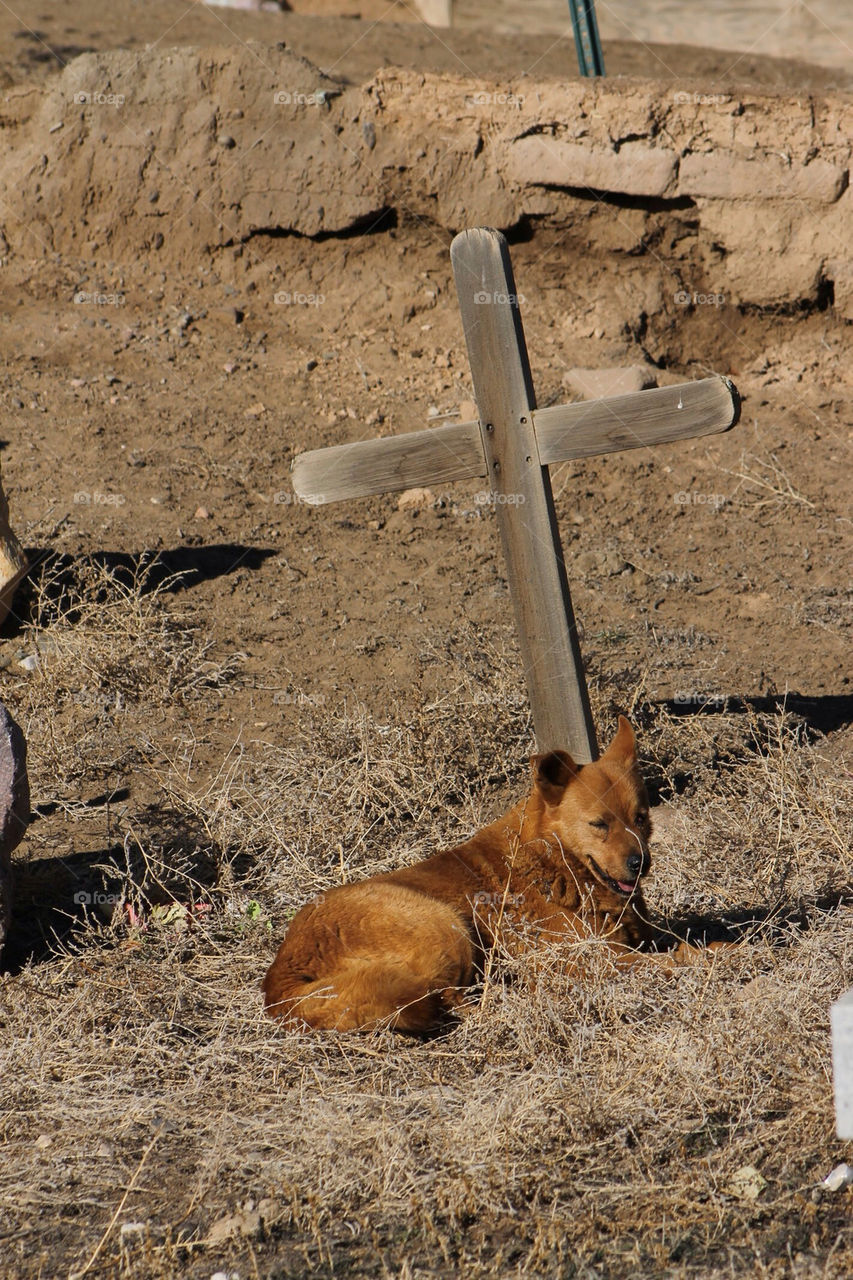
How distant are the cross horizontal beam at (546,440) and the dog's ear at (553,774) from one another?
48.0 inches

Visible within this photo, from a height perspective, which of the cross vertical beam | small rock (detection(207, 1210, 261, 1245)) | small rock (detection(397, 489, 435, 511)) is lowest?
small rock (detection(207, 1210, 261, 1245))

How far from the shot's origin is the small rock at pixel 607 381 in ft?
30.3

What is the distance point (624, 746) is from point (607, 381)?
5350mm

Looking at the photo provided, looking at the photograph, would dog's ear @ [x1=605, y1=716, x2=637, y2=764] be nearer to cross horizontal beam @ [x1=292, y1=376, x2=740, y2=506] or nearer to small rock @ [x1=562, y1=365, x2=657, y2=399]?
cross horizontal beam @ [x1=292, y1=376, x2=740, y2=506]

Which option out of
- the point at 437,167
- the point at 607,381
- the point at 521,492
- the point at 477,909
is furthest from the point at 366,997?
the point at 437,167

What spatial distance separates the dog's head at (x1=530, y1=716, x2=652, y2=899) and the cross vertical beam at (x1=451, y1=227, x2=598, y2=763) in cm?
67

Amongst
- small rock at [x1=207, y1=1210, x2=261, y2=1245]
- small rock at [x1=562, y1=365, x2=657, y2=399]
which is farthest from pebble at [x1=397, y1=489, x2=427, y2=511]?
small rock at [x1=207, y1=1210, x2=261, y2=1245]

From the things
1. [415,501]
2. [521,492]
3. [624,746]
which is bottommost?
[415,501]

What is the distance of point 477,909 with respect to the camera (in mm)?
4258

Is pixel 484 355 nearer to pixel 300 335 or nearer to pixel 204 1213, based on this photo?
pixel 204 1213

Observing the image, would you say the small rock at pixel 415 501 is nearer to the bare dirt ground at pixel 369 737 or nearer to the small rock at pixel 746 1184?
the bare dirt ground at pixel 369 737

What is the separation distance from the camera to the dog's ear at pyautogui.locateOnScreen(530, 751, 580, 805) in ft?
14.4

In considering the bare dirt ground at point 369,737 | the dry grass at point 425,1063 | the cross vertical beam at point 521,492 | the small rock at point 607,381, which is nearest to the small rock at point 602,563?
the bare dirt ground at point 369,737

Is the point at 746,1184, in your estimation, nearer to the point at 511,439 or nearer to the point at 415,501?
the point at 511,439
